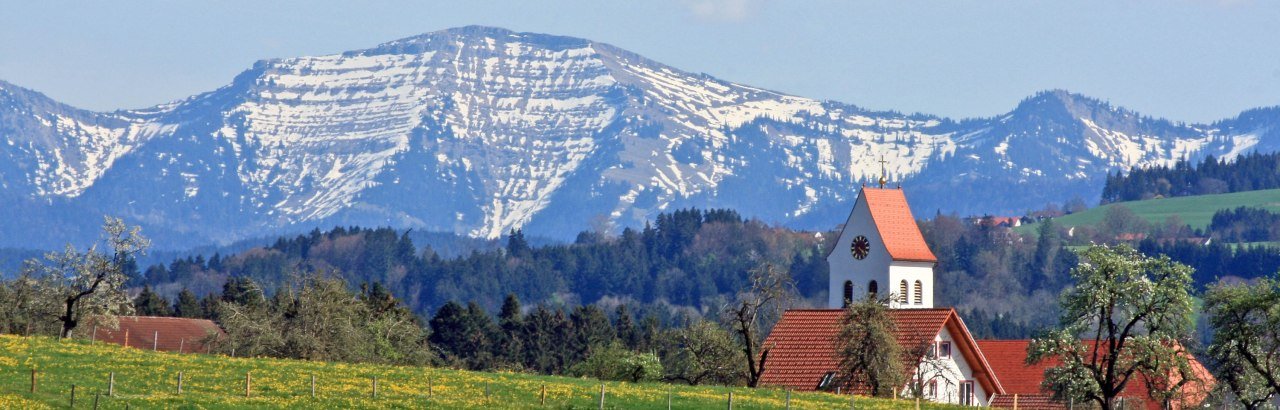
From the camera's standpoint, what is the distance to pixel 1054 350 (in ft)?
250

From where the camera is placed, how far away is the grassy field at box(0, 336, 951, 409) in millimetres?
60750

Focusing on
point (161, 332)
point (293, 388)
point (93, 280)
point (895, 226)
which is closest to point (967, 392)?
point (895, 226)

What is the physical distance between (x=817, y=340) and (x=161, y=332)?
64.0 meters

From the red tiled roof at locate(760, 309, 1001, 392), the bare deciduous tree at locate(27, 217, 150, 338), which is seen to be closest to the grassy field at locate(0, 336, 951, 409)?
the red tiled roof at locate(760, 309, 1001, 392)

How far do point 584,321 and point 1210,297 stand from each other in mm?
117914

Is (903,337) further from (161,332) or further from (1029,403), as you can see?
(161,332)

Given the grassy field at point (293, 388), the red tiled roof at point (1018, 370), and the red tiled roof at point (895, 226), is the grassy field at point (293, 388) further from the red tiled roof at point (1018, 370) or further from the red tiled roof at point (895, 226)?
the red tiled roof at point (895, 226)

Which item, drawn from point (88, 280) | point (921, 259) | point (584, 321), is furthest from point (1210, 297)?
point (584, 321)

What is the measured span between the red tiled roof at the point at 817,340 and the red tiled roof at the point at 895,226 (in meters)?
14.2

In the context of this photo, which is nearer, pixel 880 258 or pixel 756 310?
pixel 756 310

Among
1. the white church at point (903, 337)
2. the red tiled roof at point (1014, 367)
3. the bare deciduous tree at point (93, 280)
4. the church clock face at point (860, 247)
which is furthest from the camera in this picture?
the church clock face at point (860, 247)

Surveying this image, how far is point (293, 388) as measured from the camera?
65.7 meters

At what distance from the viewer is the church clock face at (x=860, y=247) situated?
116 metres

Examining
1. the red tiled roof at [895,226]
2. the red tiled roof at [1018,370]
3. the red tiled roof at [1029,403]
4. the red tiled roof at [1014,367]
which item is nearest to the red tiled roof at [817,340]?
the red tiled roof at [1029,403]
